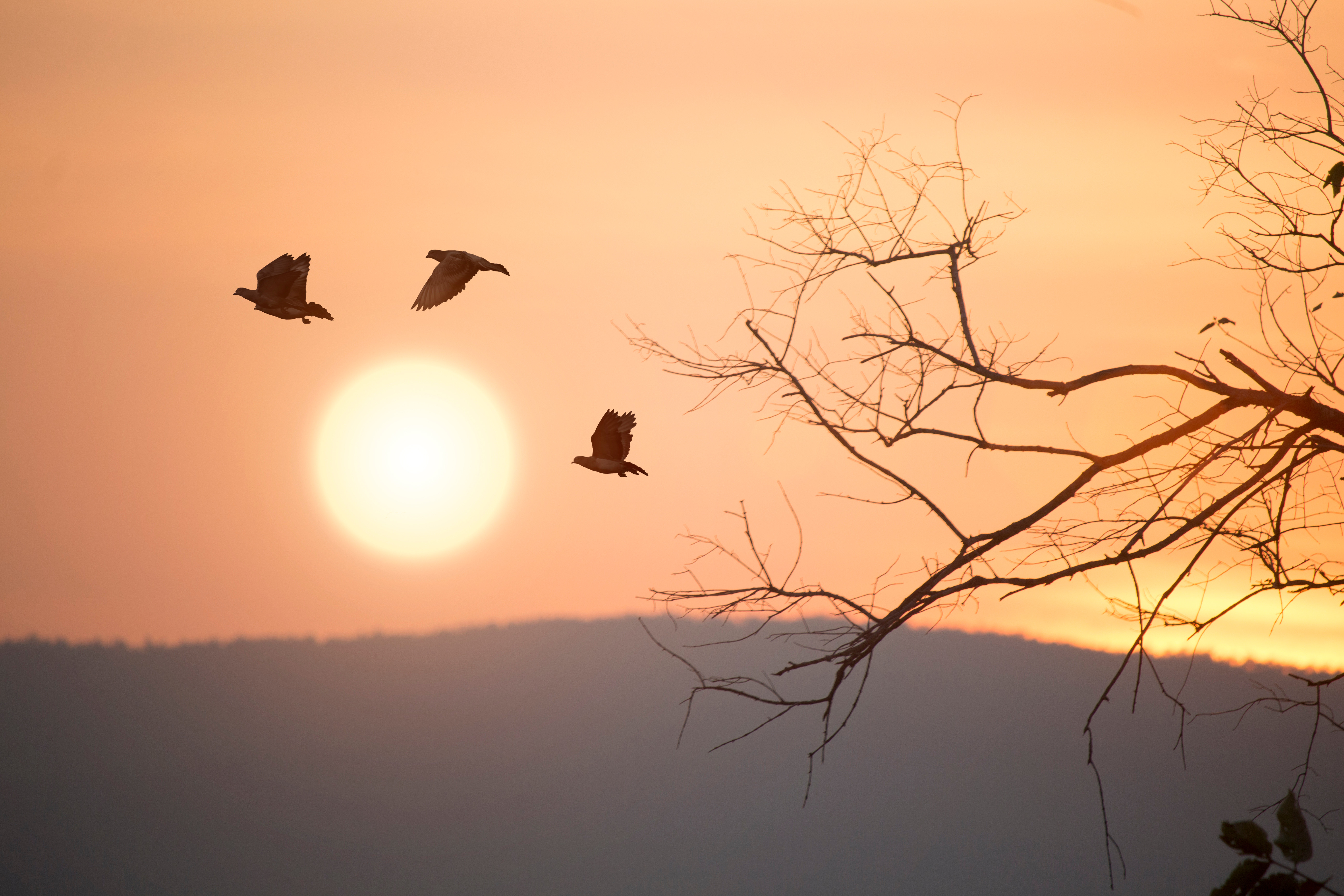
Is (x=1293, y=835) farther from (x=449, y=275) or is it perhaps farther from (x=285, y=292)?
(x=285, y=292)

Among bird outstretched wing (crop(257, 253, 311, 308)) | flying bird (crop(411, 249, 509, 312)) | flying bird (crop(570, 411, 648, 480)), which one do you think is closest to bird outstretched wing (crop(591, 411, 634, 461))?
flying bird (crop(570, 411, 648, 480))

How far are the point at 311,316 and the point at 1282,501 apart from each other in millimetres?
8930

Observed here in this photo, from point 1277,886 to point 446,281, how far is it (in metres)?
8.95

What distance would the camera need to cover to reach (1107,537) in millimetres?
6297

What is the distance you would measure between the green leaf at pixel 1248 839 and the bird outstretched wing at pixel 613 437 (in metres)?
7.64

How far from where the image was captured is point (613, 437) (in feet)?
36.7

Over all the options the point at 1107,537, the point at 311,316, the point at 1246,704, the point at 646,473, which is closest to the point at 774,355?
the point at 1107,537

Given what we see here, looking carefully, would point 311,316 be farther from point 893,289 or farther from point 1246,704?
point 1246,704

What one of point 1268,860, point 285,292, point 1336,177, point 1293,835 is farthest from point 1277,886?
point 285,292

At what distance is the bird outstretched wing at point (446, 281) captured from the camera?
10.7 m

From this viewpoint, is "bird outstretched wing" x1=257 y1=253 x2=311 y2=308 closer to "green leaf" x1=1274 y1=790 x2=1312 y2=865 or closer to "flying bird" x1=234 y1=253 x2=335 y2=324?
"flying bird" x1=234 y1=253 x2=335 y2=324

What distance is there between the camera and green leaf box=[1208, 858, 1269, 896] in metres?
3.74

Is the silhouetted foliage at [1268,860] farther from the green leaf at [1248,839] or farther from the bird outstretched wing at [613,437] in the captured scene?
the bird outstretched wing at [613,437]

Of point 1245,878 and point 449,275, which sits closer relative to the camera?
point 1245,878
